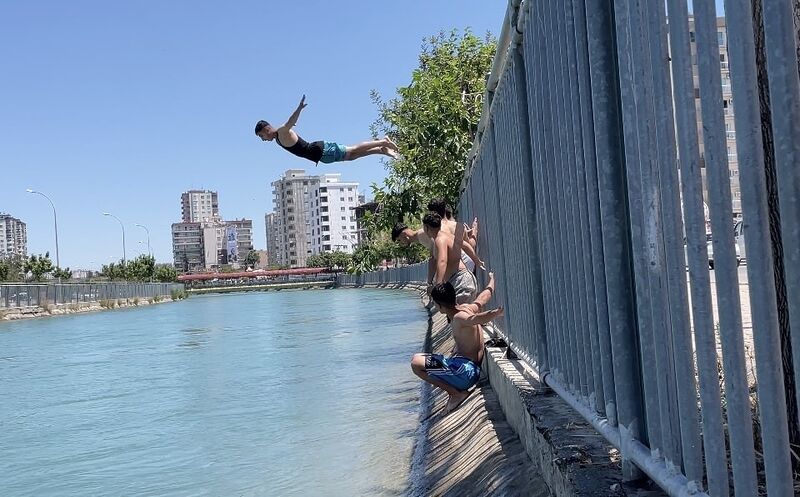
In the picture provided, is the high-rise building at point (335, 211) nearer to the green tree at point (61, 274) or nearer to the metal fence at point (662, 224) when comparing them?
the green tree at point (61, 274)

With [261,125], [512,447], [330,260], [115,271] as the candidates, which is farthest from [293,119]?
[330,260]

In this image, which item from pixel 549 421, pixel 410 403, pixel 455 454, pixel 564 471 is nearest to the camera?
pixel 564 471

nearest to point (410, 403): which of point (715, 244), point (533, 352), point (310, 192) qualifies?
point (533, 352)

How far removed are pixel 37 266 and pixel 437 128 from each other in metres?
66.1

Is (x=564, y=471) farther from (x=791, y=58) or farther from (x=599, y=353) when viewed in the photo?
(x=791, y=58)

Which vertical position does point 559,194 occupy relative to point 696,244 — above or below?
above

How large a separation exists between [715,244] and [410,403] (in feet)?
27.7

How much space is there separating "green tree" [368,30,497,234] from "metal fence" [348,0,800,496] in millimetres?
9294

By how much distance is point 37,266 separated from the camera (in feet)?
239

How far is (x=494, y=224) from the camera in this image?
7035mm

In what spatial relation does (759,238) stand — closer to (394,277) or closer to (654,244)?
(654,244)

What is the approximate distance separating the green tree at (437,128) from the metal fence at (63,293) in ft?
113

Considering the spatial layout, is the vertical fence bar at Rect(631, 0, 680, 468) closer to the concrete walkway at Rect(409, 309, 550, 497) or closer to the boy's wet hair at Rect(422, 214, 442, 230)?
the concrete walkway at Rect(409, 309, 550, 497)

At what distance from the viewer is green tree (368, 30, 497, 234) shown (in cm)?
1437
